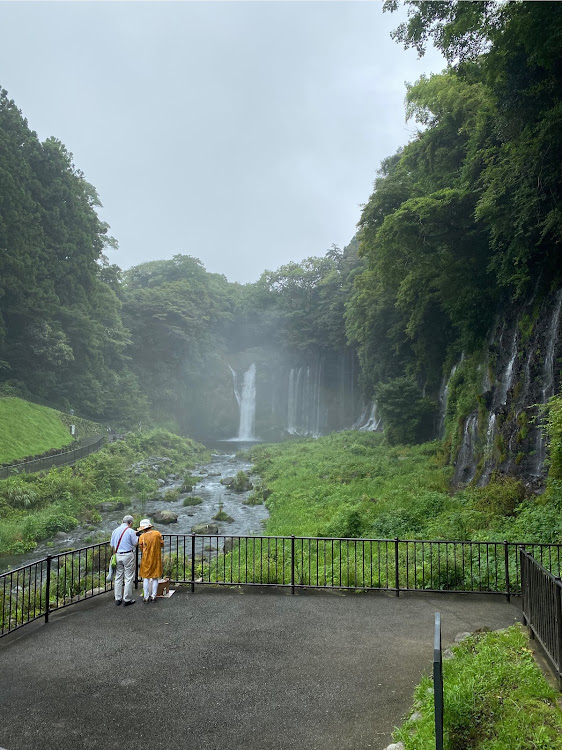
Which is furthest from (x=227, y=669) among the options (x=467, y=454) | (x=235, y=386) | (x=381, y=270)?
(x=235, y=386)

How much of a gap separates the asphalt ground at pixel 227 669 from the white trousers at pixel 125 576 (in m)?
0.28

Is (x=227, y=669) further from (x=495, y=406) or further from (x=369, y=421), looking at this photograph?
(x=369, y=421)

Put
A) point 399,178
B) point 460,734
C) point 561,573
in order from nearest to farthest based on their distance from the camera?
1. point 460,734
2. point 561,573
3. point 399,178

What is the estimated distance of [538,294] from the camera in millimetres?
17906

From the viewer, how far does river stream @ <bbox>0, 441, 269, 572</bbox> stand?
17.0 metres

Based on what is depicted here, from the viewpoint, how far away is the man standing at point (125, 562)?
886 centimetres

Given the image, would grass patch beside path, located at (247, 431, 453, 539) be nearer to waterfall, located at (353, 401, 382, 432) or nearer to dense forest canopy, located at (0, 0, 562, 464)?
dense forest canopy, located at (0, 0, 562, 464)

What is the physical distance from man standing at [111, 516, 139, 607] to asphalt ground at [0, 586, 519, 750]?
Answer: 283mm

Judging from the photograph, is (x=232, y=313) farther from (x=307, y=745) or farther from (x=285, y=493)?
(x=307, y=745)

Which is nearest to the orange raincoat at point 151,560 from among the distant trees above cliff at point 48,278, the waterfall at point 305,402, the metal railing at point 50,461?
the metal railing at point 50,461

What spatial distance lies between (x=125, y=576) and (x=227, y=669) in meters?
3.44

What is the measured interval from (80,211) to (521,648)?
49.5 metres

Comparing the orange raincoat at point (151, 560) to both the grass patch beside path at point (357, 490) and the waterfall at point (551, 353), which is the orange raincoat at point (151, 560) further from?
the waterfall at point (551, 353)

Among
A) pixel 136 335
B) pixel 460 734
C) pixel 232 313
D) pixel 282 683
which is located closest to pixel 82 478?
pixel 282 683
